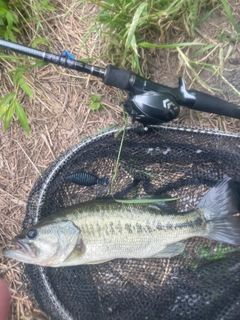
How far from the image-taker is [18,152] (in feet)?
9.15

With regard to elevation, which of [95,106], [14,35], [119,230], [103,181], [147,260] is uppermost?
[14,35]

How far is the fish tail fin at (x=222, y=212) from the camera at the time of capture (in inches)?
88.6

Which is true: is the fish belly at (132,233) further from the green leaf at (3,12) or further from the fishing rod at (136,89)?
the green leaf at (3,12)

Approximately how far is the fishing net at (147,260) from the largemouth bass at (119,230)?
0.66ft

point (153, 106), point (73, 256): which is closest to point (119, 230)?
point (73, 256)

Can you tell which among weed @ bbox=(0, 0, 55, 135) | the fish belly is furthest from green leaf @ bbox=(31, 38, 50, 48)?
the fish belly

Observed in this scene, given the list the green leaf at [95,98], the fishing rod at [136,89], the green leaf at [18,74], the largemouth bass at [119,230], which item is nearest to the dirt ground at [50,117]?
the green leaf at [95,98]

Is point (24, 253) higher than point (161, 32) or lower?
lower

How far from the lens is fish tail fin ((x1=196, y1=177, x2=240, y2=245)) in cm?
225

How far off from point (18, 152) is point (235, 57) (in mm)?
→ 1534

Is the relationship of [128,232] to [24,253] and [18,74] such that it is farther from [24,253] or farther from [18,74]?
[18,74]

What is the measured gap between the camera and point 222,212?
227 centimetres

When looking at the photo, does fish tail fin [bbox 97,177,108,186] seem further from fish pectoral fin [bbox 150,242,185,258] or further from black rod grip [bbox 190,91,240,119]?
black rod grip [bbox 190,91,240,119]

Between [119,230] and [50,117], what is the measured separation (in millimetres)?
993
